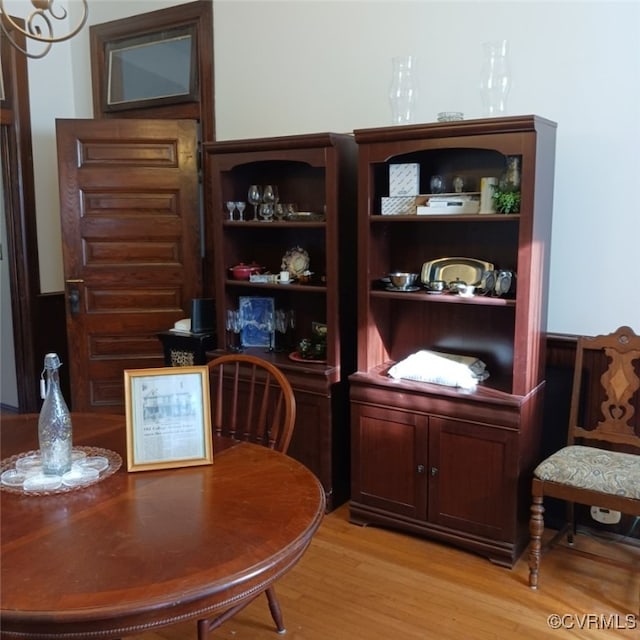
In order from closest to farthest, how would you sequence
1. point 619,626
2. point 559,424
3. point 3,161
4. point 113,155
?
point 619,626, point 559,424, point 113,155, point 3,161

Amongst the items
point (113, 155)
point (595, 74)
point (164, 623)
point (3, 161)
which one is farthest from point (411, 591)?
point (3, 161)

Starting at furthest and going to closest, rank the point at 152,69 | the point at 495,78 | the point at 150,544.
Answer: the point at 152,69 < the point at 495,78 < the point at 150,544

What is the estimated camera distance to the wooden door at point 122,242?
380 centimetres

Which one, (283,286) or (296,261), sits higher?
(296,261)

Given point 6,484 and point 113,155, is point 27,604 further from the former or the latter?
point 113,155

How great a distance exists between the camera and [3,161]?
4.16 metres

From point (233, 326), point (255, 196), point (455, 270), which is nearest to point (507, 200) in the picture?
point (455, 270)

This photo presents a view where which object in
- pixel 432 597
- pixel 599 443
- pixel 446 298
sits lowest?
pixel 432 597

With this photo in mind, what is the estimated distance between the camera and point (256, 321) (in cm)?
350

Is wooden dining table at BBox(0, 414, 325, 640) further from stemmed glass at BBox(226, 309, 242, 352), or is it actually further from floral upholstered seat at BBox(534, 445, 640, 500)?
stemmed glass at BBox(226, 309, 242, 352)

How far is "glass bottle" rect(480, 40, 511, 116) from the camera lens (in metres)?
2.67

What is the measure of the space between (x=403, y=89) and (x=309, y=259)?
3.22 ft

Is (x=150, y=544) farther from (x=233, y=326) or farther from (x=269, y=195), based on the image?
(x=269, y=195)

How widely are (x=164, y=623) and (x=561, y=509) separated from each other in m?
2.23
